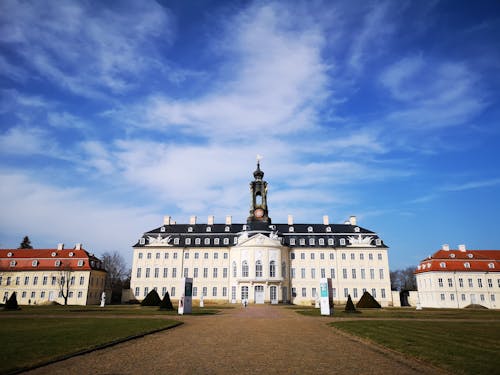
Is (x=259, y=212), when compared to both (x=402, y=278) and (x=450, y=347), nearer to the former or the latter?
(x=450, y=347)

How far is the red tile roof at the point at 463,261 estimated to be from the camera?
58.5 metres

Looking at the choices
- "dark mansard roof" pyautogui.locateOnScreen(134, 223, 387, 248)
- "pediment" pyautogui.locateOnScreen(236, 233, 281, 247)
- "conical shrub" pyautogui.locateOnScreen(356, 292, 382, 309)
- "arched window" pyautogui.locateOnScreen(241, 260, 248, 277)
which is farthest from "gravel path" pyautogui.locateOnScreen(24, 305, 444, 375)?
"dark mansard roof" pyautogui.locateOnScreen(134, 223, 387, 248)

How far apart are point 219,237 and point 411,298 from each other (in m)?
36.3

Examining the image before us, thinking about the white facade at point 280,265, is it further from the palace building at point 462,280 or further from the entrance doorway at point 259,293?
the palace building at point 462,280

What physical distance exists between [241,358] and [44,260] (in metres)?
62.8

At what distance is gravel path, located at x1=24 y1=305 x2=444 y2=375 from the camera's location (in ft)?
30.0

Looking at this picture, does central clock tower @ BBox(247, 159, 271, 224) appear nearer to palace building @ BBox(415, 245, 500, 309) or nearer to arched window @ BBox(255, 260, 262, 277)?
arched window @ BBox(255, 260, 262, 277)

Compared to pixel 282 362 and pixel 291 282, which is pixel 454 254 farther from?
pixel 282 362

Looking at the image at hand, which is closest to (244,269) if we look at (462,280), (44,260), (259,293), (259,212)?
(259,293)

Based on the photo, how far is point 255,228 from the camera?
6138 centimetres

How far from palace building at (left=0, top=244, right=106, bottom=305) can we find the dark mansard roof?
1049 centimetres

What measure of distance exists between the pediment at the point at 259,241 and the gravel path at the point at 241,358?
140 feet

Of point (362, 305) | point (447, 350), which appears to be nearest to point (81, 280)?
point (362, 305)

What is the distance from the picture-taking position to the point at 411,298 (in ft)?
207
